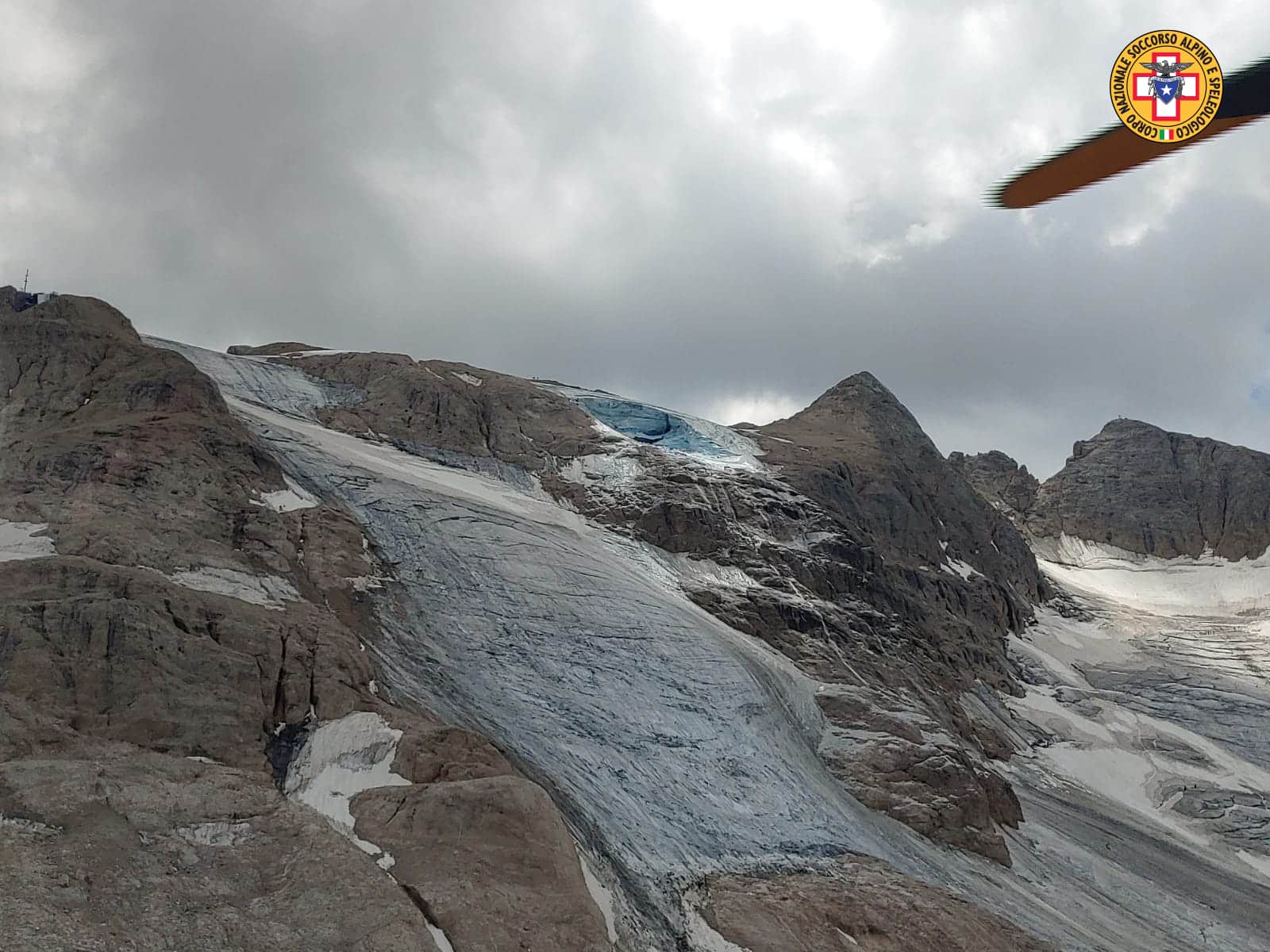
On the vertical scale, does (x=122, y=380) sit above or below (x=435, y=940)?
above

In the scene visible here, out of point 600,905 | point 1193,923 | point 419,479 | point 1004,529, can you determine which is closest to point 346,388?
point 419,479

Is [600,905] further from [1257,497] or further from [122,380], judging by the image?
[1257,497]

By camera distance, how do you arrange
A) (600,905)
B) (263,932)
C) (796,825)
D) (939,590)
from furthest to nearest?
(939,590), (796,825), (600,905), (263,932)

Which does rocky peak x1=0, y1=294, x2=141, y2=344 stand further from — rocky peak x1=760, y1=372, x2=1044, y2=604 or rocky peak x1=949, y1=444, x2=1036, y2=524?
rocky peak x1=949, y1=444, x2=1036, y2=524

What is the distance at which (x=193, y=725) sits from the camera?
18.0 metres

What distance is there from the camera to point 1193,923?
33.8 meters

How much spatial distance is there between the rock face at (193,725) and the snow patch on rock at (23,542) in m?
0.07

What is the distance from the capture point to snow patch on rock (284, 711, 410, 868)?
57.7ft

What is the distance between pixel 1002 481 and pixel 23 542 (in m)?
118

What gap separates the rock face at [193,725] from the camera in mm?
13383

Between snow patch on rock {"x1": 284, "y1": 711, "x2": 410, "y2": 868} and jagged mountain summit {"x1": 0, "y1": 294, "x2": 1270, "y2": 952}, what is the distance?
0.09 metres

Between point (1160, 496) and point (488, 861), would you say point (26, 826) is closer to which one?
point (488, 861)

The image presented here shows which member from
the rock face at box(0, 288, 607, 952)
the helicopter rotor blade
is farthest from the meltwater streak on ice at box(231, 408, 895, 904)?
the helicopter rotor blade

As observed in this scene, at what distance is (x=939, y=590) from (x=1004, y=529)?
73.2 ft
